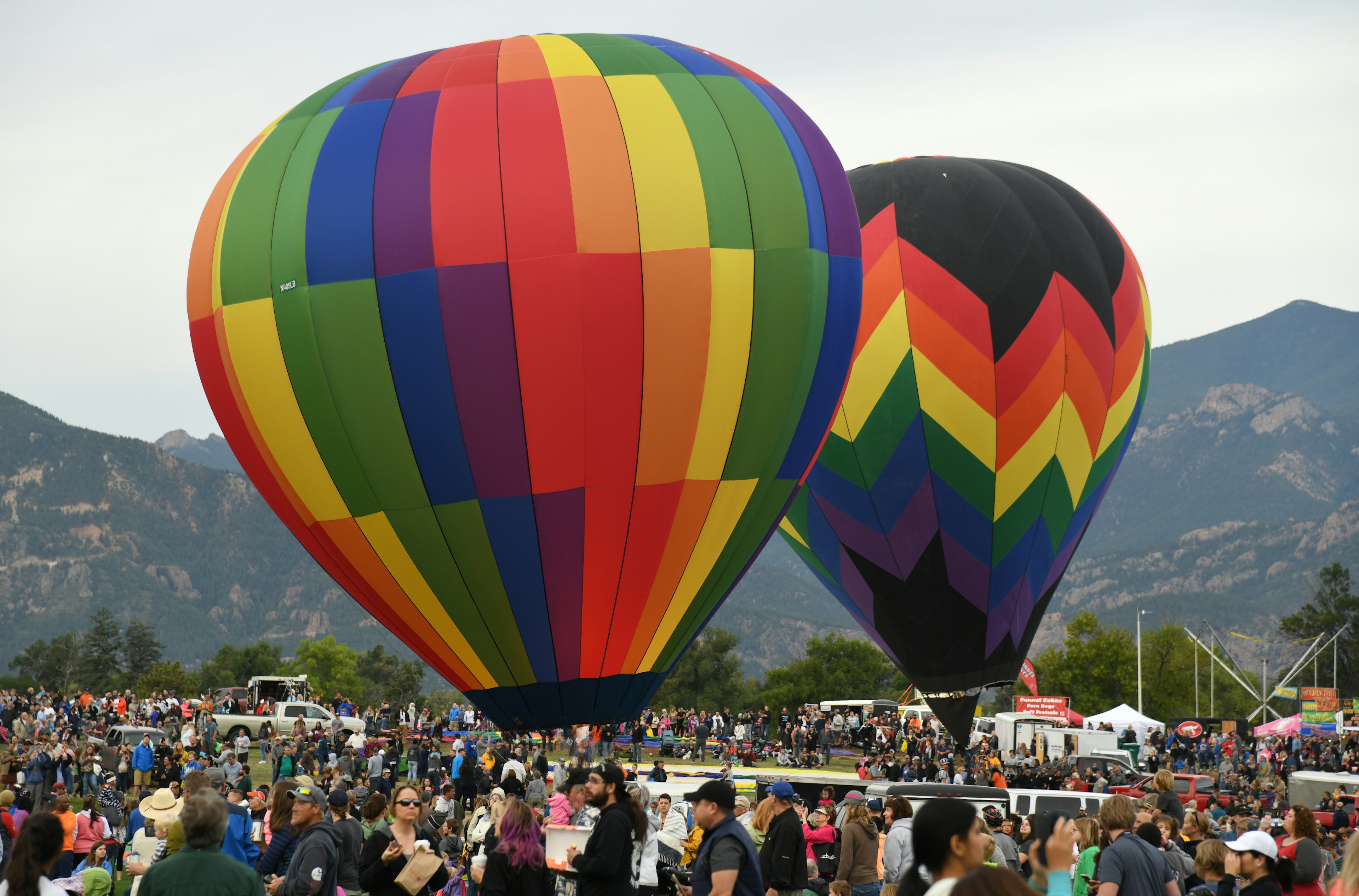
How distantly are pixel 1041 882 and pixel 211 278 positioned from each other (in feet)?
34.5

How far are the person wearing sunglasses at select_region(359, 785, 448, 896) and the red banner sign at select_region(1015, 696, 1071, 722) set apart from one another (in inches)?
1179

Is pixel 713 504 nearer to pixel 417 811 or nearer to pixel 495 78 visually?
pixel 495 78

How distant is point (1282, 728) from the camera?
141ft

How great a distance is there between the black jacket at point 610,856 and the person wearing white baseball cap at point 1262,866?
287cm

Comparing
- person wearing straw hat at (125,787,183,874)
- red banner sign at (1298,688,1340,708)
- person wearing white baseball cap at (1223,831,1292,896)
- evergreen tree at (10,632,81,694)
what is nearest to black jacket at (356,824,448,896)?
person wearing straw hat at (125,787,183,874)

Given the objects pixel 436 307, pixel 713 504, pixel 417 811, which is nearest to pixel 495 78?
pixel 436 307

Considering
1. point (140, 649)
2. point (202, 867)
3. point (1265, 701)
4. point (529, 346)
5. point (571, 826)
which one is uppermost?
point (529, 346)

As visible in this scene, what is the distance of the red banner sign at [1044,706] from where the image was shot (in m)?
34.6

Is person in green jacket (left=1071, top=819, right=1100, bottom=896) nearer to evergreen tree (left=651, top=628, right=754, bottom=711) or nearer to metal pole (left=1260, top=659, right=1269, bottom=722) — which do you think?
evergreen tree (left=651, top=628, right=754, bottom=711)

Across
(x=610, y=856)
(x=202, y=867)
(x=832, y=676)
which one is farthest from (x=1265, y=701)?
(x=202, y=867)

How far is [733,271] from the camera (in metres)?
12.0

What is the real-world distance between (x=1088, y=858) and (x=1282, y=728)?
1556 inches

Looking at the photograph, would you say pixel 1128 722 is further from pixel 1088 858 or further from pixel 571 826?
pixel 571 826

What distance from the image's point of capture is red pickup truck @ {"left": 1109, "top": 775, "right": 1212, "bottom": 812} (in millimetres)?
18594
